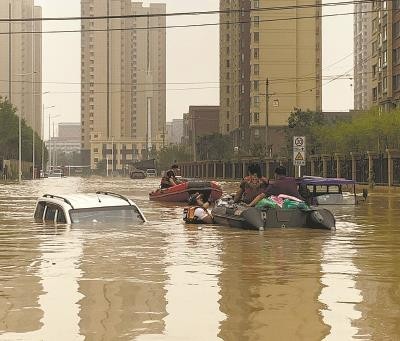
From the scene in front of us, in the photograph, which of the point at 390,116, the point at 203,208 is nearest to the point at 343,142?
the point at 390,116

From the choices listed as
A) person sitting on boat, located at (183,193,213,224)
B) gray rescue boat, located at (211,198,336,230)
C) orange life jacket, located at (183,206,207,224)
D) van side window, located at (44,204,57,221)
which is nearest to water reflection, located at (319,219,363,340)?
gray rescue boat, located at (211,198,336,230)

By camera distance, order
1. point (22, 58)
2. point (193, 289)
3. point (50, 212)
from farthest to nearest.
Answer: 1. point (22, 58)
2. point (50, 212)
3. point (193, 289)

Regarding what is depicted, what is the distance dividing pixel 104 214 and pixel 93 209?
0.94ft

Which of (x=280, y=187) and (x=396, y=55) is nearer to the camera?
(x=280, y=187)

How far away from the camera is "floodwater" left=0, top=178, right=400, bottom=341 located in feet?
26.5

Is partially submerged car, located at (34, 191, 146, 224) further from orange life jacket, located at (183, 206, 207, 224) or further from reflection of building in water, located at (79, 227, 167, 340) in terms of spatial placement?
reflection of building in water, located at (79, 227, 167, 340)

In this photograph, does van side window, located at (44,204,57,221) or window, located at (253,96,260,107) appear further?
window, located at (253,96,260,107)

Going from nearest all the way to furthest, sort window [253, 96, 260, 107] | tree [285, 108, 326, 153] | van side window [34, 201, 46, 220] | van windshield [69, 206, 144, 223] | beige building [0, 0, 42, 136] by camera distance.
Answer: van windshield [69, 206, 144, 223], van side window [34, 201, 46, 220], tree [285, 108, 326, 153], window [253, 96, 260, 107], beige building [0, 0, 42, 136]

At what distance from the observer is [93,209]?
2016 centimetres

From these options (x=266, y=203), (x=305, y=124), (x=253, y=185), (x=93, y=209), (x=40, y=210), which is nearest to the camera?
(x=266, y=203)

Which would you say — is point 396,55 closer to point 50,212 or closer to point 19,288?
point 50,212

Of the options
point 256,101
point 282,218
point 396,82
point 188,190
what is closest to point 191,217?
point 282,218

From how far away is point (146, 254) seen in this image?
14.6 meters

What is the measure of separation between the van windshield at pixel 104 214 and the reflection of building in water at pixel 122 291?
12.9ft
